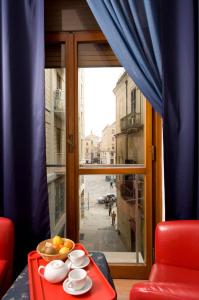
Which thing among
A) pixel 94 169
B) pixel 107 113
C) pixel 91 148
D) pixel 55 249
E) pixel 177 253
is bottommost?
pixel 177 253

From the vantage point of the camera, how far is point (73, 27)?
7.37 ft

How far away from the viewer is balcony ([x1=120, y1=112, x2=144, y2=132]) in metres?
2.34

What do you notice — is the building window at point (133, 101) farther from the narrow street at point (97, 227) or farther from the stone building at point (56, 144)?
the narrow street at point (97, 227)

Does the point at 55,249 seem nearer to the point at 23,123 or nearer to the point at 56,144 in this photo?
the point at 23,123

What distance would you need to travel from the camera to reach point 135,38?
195 centimetres

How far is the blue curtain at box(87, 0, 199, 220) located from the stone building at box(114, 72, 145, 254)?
362mm

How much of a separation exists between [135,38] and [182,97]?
1.99ft

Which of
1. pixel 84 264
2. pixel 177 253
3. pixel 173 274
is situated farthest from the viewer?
pixel 177 253

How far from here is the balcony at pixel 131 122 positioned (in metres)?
2.34

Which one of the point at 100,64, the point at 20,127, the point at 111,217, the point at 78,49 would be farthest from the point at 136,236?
the point at 78,49

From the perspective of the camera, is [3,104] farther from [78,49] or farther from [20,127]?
[78,49]

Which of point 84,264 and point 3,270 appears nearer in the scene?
point 84,264

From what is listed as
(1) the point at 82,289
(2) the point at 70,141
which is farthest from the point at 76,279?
(2) the point at 70,141

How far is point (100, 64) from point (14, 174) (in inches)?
50.8
